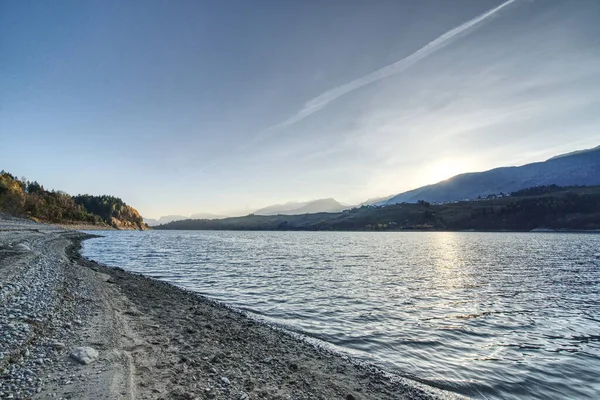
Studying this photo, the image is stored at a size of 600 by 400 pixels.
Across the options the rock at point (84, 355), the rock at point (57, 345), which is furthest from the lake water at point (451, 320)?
the rock at point (57, 345)

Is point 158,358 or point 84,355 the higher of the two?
point 84,355

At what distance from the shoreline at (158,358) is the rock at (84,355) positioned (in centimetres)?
19

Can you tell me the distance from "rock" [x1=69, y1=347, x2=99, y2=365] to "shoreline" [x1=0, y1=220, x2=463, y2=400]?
0.64ft

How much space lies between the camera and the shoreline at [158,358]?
29.8ft

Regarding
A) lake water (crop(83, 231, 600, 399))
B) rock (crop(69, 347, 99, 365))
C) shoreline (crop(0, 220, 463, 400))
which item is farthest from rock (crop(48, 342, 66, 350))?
lake water (crop(83, 231, 600, 399))

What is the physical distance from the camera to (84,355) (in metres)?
10.4

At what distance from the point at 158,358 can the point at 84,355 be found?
248cm

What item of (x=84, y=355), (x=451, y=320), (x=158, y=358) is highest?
(x=84, y=355)

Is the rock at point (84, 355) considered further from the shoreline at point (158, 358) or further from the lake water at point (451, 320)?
the lake water at point (451, 320)

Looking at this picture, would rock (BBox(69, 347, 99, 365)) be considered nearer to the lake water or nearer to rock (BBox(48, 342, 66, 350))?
rock (BBox(48, 342, 66, 350))

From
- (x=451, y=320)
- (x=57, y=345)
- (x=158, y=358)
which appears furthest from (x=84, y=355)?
(x=451, y=320)

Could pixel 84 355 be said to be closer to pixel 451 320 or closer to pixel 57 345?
pixel 57 345

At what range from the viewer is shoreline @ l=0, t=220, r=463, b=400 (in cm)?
907

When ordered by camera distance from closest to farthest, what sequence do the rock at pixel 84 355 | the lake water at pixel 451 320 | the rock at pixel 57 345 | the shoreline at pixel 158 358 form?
the shoreline at pixel 158 358 → the rock at pixel 84 355 → the rock at pixel 57 345 → the lake water at pixel 451 320
